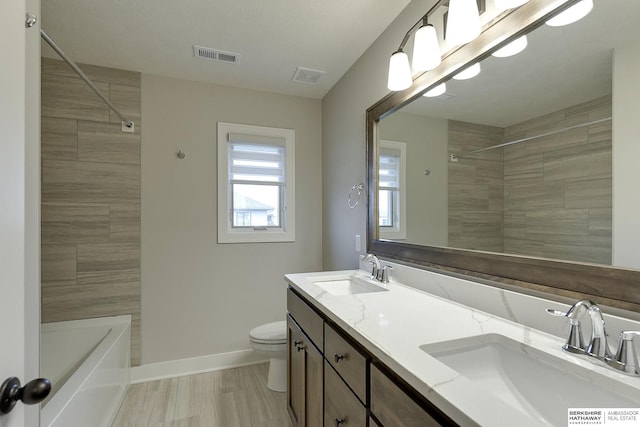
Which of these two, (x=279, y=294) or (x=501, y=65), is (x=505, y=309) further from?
(x=279, y=294)

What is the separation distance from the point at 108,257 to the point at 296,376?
5.73 ft

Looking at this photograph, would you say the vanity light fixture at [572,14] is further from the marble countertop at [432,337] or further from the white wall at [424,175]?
the marble countertop at [432,337]

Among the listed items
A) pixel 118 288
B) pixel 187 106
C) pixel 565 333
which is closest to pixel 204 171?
pixel 187 106

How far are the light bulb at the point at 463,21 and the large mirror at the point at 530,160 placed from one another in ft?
0.32

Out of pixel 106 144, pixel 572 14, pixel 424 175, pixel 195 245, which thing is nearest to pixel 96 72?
pixel 106 144

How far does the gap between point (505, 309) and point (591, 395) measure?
0.38 m

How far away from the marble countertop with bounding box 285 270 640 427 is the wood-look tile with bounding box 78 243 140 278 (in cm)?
160

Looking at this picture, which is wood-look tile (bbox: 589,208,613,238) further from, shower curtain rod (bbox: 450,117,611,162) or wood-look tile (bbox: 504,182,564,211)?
shower curtain rod (bbox: 450,117,611,162)

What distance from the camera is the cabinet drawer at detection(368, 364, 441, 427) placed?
657 mm

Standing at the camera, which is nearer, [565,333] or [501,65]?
[565,333]

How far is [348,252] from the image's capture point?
2.32 m

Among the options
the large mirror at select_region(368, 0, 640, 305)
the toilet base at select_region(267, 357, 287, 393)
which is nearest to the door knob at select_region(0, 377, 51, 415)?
the large mirror at select_region(368, 0, 640, 305)

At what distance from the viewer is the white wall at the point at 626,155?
780 millimetres

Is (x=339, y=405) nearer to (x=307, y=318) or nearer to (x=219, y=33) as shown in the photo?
(x=307, y=318)
